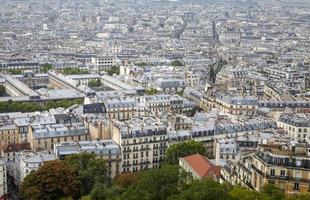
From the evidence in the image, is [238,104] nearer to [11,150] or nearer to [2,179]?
[11,150]

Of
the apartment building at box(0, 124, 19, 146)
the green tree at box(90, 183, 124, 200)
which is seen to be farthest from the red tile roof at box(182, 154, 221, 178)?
the apartment building at box(0, 124, 19, 146)

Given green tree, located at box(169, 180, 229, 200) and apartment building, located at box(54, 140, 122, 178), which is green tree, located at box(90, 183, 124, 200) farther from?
apartment building, located at box(54, 140, 122, 178)

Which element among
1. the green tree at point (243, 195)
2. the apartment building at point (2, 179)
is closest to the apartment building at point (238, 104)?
the apartment building at point (2, 179)

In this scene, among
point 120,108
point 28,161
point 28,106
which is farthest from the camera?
point 28,106

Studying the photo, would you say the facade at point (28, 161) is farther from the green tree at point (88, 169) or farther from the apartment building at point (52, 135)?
the apartment building at point (52, 135)

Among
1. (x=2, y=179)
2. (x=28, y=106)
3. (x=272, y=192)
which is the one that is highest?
(x=272, y=192)

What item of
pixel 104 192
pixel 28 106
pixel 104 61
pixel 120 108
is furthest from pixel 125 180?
pixel 104 61
